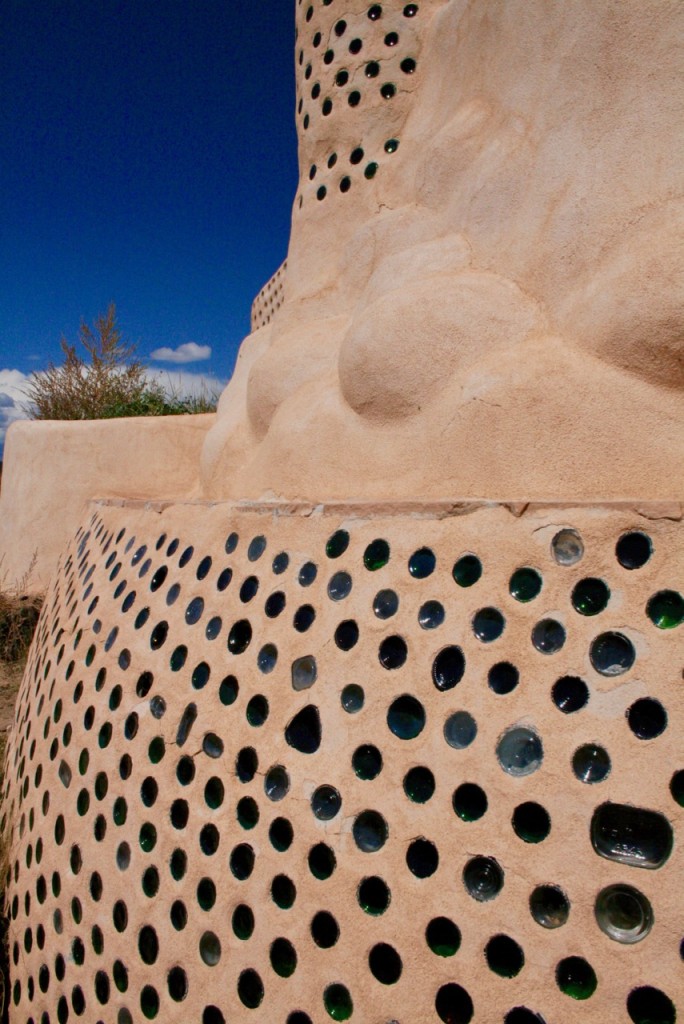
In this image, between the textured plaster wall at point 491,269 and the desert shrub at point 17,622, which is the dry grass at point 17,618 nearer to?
the desert shrub at point 17,622

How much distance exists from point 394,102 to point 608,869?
10.9 ft

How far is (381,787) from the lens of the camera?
1.63 meters

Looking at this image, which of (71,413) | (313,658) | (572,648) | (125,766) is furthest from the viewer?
(71,413)

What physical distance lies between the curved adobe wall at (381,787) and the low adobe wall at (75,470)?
3.32 m

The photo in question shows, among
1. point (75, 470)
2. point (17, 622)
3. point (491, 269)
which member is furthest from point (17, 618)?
point (491, 269)

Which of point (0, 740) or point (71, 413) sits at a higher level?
point (71, 413)

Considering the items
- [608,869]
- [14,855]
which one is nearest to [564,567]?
[608,869]

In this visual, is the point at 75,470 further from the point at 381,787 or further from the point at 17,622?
the point at 381,787

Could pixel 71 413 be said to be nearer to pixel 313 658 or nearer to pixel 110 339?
pixel 110 339

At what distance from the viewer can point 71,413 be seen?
28.3ft

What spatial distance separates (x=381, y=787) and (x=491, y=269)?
190 cm

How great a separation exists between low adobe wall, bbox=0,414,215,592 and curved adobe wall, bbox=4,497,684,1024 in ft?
10.9

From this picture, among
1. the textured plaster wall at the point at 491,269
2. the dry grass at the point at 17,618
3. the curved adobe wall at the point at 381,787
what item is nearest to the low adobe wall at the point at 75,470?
the dry grass at the point at 17,618

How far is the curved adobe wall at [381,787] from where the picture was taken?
4.56 feet
